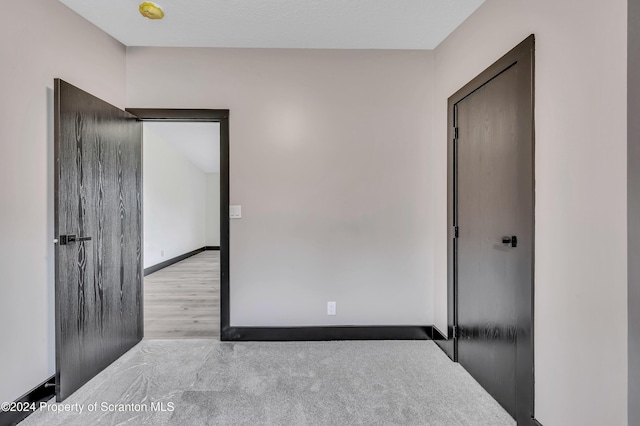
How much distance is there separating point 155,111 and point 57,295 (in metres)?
1.53

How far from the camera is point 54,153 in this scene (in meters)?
1.68

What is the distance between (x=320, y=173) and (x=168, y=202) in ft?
15.5

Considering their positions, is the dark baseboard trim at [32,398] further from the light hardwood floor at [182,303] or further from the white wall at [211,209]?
the white wall at [211,209]

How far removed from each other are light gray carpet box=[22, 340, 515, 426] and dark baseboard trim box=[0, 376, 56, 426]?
0.06 meters

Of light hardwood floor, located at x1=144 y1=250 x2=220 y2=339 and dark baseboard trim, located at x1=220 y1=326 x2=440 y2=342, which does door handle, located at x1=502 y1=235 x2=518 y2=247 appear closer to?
dark baseboard trim, located at x1=220 y1=326 x2=440 y2=342

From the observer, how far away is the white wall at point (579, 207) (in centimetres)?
105

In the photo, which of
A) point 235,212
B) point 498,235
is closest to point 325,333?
point 235,212

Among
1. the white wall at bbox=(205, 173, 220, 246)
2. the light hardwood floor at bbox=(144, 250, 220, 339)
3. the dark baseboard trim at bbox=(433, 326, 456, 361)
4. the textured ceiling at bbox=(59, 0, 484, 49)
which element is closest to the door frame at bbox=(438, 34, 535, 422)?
the dark baseboard trim at bbox=(433, 326, 456, 361)

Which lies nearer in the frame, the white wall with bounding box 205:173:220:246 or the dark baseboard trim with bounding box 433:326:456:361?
the dark baseboard trim with bounding box 433:326:456:361

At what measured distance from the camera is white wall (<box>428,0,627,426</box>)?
Result: 1052 millimetres

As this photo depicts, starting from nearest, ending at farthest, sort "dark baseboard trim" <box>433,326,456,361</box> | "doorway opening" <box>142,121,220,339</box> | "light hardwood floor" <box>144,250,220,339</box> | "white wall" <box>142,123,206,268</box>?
1. "dark baseboard trim" <box>433,326,456,361</box>
2. "light hardwood floor" <box>144,250,220,339</box>
3. "doorway opening" <box>142,121,220,339</box>
4. "white wall" <box>142,123,206,268</box>

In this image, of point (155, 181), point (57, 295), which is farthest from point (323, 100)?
point (155, 181)

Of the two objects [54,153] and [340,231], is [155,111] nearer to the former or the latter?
[54,153]

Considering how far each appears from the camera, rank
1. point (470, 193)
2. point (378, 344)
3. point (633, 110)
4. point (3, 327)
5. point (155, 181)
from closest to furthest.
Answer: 1. point (633, 110)
2. point (3, 327)
3. point (470, 193)
4. point (378, 344)
5. point (155, 181)
